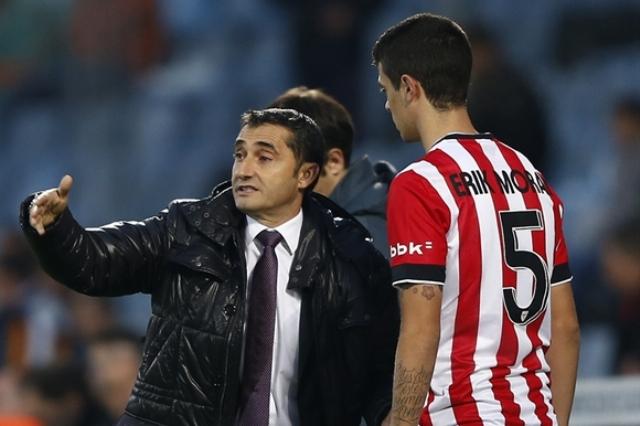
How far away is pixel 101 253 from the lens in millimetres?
3400

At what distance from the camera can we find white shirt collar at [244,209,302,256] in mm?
3611

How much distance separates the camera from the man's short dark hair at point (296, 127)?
12.1 ft

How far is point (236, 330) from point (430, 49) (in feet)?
2.80

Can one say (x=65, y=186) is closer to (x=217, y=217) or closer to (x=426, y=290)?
(x=217, y=217)

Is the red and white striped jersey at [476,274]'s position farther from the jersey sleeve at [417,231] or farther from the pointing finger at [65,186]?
the pointing finger at [65,186]

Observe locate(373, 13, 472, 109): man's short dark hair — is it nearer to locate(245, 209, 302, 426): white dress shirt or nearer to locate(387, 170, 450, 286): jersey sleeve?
locate(387, 170, 450, 286): jersey sleeve

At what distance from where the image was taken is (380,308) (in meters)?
3.62

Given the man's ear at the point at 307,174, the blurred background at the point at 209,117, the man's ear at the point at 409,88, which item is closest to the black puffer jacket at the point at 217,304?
the man's ear at the point at 307,174

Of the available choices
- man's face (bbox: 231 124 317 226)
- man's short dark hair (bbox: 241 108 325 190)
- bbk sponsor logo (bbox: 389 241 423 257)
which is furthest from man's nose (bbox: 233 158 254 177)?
bbk sponsor logo (bbox: 389 241 423 257)

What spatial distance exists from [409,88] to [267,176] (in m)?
0.54

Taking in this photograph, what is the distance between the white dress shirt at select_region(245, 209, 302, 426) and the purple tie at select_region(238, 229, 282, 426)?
0.07 feet

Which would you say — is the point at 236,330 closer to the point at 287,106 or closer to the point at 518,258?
the point at 518,258

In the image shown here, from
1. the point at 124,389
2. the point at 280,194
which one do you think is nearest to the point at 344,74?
the point at 124,389

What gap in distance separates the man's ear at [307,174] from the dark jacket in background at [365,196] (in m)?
0.43
